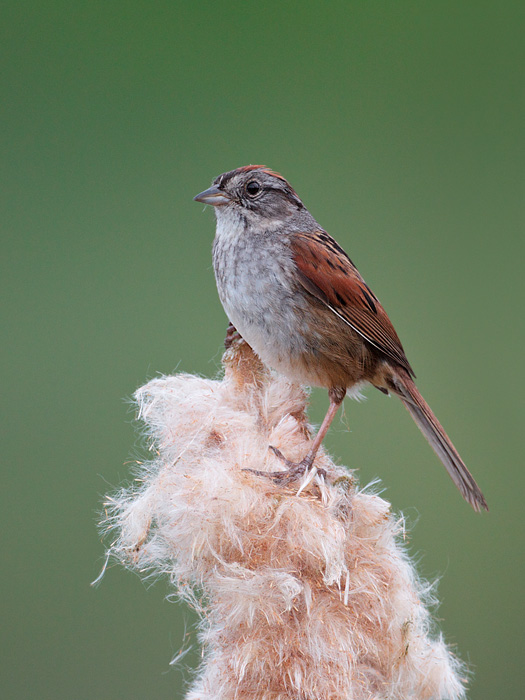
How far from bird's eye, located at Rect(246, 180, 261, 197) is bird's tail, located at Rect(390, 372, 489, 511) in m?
0.61

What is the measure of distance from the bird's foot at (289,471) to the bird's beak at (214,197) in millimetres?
705

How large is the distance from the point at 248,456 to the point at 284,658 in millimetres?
358

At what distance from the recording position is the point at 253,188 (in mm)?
1846

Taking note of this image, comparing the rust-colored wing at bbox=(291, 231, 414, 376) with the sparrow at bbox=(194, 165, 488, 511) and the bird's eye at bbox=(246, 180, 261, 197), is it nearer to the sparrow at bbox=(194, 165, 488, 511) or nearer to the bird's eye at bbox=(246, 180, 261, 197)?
the sparrow at bbox=(194, 165, 488, 511)

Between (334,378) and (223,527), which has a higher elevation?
(334,378)

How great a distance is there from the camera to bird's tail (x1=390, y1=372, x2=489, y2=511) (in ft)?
5.28

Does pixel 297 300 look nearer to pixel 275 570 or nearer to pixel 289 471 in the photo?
pixel 289 471

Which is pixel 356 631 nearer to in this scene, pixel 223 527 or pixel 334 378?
pixel 223 527

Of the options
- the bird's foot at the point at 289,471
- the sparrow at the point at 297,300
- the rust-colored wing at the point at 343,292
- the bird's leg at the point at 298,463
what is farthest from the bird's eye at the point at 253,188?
the bird's foot at the point at 289,471

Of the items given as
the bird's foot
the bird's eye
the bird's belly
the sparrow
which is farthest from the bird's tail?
the bird's eye

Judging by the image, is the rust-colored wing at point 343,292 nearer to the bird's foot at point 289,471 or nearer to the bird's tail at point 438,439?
the bird's tail at point 438,439

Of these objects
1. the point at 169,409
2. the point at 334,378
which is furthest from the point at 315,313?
the point at 169,409

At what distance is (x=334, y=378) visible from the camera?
5.92 ft

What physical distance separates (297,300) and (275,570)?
0.81 m
